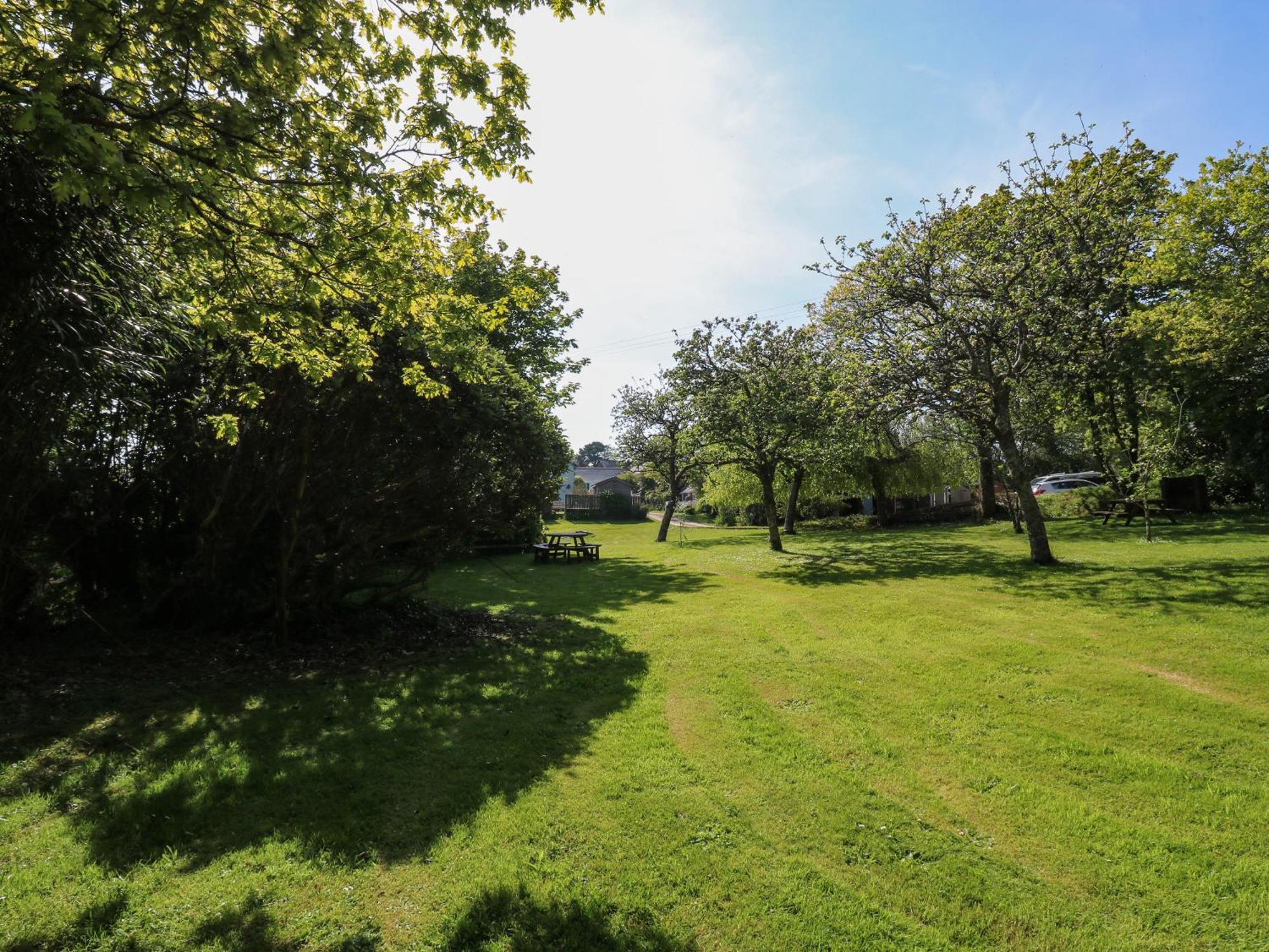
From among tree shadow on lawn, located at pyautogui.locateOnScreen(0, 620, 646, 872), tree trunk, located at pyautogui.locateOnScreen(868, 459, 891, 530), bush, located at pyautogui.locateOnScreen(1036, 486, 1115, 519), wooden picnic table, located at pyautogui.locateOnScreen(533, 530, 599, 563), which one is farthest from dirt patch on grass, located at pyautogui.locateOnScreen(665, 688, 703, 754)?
tree trunk, located at pyautogui.locateOnScreen(868, 459, 891, 530)

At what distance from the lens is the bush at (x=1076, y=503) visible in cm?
2436

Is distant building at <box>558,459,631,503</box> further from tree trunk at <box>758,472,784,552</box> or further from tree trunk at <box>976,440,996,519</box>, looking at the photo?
tree trunk at <box>758,472,784,552</box>

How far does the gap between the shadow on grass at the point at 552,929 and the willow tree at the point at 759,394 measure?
Result: 1337cm

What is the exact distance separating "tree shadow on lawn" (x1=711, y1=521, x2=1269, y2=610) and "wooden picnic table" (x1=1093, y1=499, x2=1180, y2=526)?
1.09 meters

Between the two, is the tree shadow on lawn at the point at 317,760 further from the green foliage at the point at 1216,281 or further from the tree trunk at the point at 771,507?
the green foliage at the point at 1216,281

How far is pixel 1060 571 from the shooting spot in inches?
497

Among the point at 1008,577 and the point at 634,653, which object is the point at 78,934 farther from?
the point at 1008,577

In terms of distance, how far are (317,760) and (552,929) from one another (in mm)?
2814

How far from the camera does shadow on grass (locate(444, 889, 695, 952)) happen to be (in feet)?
9.12

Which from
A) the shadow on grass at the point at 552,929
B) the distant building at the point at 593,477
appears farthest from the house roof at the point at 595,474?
the shadow on grass at the point at 552,929

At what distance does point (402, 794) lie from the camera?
13.8 ft

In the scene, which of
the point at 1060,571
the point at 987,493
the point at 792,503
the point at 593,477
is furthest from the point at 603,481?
the point at 1060,571

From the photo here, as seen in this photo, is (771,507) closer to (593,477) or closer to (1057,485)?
(1057,485)

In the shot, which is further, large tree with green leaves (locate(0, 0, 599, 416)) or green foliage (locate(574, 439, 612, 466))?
green foliage (locate(574, 439, 612, 466))
